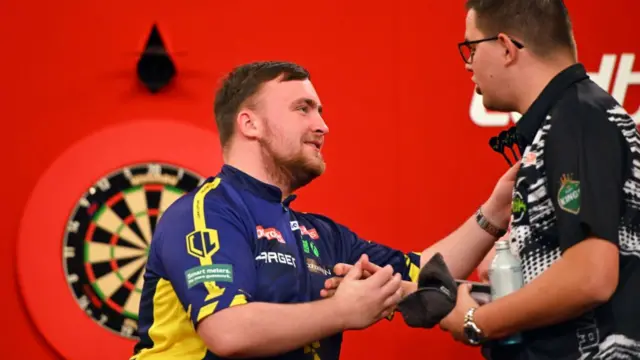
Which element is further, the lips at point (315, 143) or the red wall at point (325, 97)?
the red wall at point (325, 97)

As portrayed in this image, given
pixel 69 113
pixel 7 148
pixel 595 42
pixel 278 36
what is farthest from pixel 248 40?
pixel 595 42

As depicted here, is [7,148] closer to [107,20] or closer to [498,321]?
[107,20]

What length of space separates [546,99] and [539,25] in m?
0.15

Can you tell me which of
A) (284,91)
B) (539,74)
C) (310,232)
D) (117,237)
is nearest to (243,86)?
(284,91)

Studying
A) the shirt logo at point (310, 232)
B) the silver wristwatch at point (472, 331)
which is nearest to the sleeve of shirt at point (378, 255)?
the shirt logo at point (310, 232)

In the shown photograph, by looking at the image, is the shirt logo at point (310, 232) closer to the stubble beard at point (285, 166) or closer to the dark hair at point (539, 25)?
the stubble beard at point (285, 166)

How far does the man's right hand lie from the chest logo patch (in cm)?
47

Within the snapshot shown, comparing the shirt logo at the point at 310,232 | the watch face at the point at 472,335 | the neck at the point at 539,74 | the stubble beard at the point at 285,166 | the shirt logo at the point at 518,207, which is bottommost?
the watch face at the point at 472,335

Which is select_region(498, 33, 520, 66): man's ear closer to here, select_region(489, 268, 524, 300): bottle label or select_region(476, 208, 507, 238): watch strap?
select_region(489, 268, 524, 300): bottle label

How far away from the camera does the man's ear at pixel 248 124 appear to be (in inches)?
87.4

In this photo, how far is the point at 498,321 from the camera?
1.65 meters

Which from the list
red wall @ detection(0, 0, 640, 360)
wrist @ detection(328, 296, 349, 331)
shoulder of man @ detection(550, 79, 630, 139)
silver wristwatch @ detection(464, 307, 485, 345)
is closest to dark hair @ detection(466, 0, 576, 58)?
shoulder of man @ detection(550, 79, 630, 139)

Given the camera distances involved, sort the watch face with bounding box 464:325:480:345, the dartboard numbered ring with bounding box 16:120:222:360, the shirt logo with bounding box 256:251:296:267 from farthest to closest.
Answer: the dartboard numbered ring with bounding box 16:120:222:360, the shirt logo with bounding box 256:251:296:267, the watch face with bounding box 464:325:480:345

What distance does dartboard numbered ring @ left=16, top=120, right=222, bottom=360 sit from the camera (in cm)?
259
